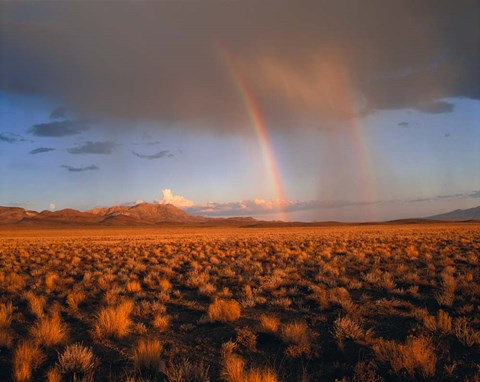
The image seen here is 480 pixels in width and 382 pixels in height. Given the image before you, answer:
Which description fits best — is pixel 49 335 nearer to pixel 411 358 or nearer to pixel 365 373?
pixel 365 373

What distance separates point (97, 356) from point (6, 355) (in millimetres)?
1736

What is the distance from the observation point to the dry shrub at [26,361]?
17.7 feet

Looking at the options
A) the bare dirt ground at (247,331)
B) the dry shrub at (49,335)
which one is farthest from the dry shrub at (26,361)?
the dry shrub at (49,335)

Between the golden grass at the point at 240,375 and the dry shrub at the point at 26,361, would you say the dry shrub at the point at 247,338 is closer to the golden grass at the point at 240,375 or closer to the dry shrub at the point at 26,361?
the golden grass at the point at 240,375

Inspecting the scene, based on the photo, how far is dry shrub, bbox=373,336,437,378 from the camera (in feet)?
17.2

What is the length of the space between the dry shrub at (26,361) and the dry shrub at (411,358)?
5.69m

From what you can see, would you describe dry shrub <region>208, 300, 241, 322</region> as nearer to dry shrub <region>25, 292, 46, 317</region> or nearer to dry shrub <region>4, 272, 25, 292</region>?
dry shrub <region>25, 292, 46, 317</region>

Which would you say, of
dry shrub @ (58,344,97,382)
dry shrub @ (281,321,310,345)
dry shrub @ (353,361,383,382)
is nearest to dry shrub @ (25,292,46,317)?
dry shrub @ (58,344,97,382)

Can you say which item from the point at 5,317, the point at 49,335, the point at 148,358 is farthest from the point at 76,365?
the point at 5,317

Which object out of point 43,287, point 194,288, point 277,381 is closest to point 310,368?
point 277,381

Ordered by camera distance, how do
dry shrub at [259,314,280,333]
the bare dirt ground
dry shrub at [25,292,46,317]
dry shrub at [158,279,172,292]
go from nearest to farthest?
1. the bare dirt ground
2. dry shrub at [259,314,280,333]
3. dry shrub at [25,292,46,317]
4. dry shrub at [158,279,172,292]

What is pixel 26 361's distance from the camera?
18.8ft

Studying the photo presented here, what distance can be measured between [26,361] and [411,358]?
6250 mm

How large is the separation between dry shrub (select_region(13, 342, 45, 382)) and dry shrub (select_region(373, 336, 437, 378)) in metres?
5.69
